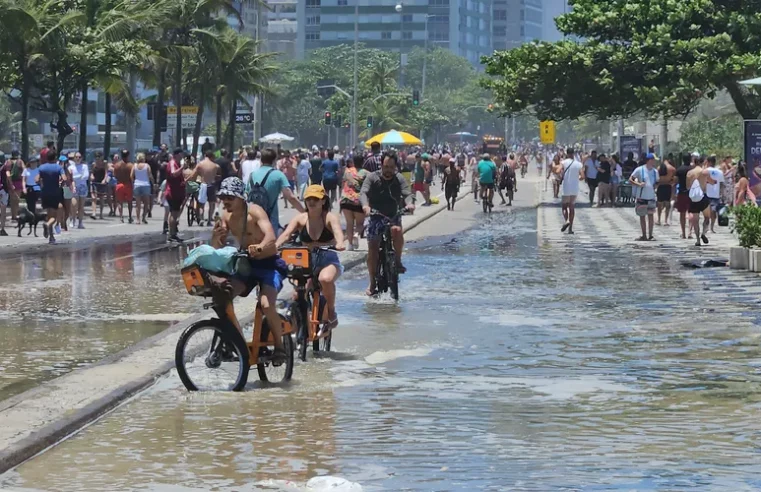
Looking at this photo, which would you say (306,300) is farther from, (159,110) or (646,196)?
(159,110)

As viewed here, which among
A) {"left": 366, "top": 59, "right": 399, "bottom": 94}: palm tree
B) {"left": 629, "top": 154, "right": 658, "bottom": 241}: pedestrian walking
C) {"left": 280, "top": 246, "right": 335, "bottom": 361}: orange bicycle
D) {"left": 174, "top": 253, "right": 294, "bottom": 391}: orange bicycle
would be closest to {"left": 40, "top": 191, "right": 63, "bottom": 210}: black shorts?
{"left": 629, "top": 154, "right": 658, "bottom": 241}: pedestrian walking

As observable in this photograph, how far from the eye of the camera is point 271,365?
446 inches

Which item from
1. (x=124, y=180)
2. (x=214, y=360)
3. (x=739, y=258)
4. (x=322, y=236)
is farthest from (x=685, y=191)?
(x=214, y=360)

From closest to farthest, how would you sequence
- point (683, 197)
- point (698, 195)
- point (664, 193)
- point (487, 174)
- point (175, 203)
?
point (698, 195)
point (175, 203)
point (683, 197)
point (664, 193)
point (487, 174)

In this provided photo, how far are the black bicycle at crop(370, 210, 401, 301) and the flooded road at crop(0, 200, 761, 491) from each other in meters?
0.58

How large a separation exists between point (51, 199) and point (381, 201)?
12.1 metres

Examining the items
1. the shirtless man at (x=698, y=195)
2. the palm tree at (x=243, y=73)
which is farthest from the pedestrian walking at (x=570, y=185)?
the palm tree at (x=243, y=73)

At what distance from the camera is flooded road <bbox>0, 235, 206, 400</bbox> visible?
1264 centimetres

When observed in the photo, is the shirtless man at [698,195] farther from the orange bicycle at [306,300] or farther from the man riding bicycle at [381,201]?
the orange bicycle at [306,300]

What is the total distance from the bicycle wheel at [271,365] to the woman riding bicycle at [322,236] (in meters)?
1.47

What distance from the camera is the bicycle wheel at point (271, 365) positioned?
11.2 meters

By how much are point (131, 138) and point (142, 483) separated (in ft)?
194

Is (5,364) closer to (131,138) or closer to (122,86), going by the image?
(122,86)

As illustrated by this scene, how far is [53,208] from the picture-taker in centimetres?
2831
